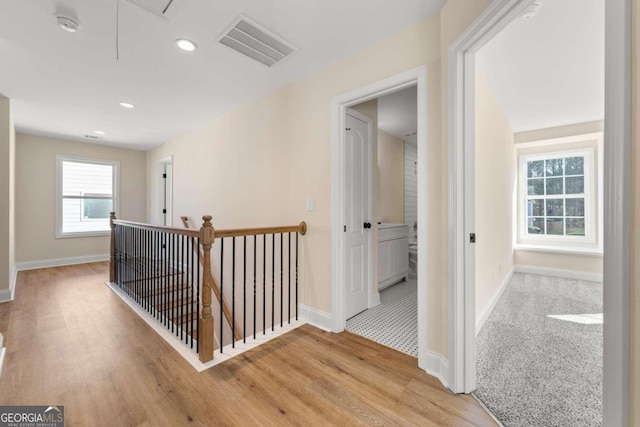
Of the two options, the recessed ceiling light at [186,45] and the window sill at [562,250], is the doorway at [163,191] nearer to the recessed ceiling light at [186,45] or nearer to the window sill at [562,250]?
the recessed ceiling light at [186,45]

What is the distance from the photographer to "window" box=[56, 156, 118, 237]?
204 inches

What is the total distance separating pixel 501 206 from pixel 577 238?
216 centimetres

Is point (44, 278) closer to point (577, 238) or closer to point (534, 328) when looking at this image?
point (534, 328)

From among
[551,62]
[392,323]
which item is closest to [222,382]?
[392,323]

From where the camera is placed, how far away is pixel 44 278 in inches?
166

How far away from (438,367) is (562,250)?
411cm

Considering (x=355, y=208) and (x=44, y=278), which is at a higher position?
(x=355, y=208)

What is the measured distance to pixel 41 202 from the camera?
493 cm

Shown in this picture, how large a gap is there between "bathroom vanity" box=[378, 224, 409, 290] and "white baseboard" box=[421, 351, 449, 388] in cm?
176

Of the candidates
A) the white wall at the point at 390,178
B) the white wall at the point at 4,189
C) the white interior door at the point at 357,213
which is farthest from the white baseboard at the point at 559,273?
the white wall at the point at 4,189

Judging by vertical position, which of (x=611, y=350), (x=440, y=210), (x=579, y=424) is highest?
(x=440, y=210)

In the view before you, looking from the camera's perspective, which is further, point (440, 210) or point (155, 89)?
point (155, 89)

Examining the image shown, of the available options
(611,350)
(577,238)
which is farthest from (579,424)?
(577,238)

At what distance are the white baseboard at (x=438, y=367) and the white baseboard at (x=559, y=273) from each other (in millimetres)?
4068
